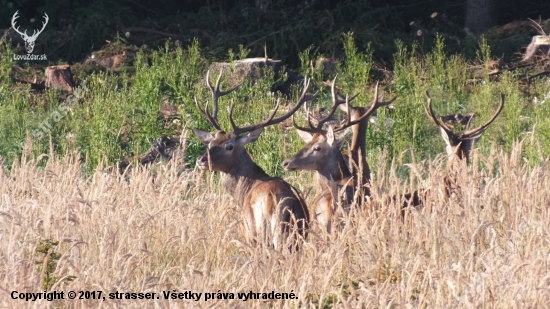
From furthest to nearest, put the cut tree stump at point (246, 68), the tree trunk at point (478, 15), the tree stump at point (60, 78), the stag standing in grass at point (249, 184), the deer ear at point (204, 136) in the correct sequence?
the tree trunk at point (478, 15) → the tree stump at point (60, 78) → the cut tree stump at point (246, 68) → the deer ear at point (204, 136) → the stag standing in grass at point (249, 184)

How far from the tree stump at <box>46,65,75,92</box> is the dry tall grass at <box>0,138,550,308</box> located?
19.4 feet

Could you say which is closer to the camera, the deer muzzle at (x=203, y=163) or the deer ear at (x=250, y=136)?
the deer muzzle at (x=203, y=163)

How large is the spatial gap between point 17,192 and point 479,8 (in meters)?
9.59

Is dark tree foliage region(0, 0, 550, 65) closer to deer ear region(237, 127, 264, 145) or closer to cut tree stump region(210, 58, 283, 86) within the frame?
cut tree stump region(210, 58, 283, 86)

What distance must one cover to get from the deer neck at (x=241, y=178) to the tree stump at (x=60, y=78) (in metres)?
6.47

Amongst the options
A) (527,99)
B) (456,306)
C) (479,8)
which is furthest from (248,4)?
(456,306)

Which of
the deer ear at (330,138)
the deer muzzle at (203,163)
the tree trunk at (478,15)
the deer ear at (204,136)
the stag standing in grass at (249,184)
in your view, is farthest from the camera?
the tree trunk at (478,15)

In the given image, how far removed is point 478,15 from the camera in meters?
15.4

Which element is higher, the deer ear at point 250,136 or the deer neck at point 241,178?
the deer ear at point 250,136

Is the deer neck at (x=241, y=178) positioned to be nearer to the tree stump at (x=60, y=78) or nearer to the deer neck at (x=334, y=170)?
the deer neck at (x=334, y=170)

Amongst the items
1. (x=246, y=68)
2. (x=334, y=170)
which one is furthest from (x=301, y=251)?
(x=246, y=68)

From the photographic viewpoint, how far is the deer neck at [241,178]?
769cm

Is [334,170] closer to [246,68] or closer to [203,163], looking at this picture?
[203,163]

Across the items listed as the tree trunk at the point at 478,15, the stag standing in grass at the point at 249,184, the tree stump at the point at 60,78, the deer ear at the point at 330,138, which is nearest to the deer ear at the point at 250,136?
the stag standing in grass at the point at 249,184
